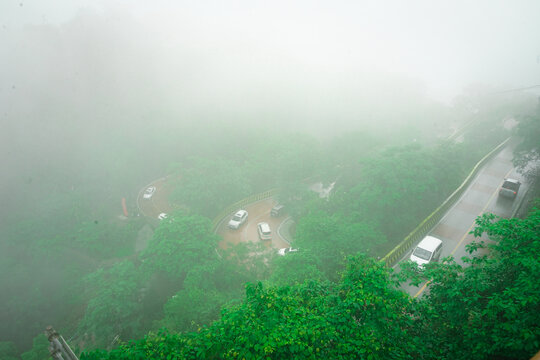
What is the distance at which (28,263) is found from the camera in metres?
30.8

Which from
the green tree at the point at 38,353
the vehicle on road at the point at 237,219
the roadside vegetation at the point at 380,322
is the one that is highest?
the roadside vegetation at the point at 380,322

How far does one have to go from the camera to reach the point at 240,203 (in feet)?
102

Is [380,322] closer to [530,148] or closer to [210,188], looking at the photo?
[210,188]

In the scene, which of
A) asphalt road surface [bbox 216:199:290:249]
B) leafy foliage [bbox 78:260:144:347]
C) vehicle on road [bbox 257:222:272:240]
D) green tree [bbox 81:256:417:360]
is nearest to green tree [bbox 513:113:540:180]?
asphalt road surface [bbox 216:199:290:249]

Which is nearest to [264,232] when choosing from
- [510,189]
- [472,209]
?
[472,209]

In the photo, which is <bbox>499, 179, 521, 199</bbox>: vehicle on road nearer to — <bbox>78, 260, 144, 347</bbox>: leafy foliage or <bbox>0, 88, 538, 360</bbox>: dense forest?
<bbox>0, 88, 538, 360</bbox>: dense forest

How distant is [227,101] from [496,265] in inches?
2330

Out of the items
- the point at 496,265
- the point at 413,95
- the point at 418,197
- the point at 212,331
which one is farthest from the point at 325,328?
the point at 413,95

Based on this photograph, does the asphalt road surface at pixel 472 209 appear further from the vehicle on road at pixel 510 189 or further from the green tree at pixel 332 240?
the green tree at pixel 332 240

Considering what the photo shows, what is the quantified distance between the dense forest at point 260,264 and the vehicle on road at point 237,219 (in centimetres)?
325

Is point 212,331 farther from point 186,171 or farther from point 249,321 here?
point 186,171

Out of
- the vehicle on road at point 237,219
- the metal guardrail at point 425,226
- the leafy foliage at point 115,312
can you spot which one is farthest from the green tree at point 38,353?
the metal guardrail at point 425,226

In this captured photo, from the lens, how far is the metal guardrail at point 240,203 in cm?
2822

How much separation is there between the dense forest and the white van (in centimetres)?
219
